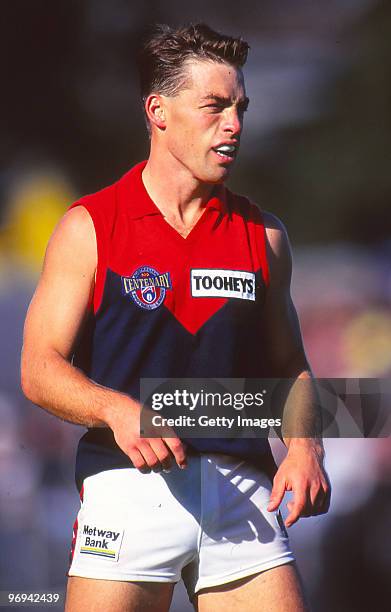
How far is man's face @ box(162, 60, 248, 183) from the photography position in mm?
2527

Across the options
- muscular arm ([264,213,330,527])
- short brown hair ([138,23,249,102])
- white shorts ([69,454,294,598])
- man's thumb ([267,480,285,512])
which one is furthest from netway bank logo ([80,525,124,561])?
short brown hair ([138,23,249,102])

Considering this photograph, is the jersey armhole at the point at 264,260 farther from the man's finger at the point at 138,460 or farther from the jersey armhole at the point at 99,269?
the man's finger at the point at 138,460

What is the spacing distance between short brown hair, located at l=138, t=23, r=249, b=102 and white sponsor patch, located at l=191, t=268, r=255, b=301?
49cm

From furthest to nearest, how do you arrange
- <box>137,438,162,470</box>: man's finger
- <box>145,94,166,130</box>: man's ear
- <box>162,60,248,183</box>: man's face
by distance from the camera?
<box>145,94,166,130</box>: man's ear, <box>162,60,248,183</box>: man's face, <box>137,438,162,470</box>: man's finger

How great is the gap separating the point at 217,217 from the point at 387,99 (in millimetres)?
904

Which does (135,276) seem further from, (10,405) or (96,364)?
(10,405)

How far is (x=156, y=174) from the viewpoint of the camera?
2635mm

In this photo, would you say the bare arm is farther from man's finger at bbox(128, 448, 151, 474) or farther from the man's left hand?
the man's left hand

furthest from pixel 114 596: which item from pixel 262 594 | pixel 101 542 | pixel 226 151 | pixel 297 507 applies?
pixel 226 151

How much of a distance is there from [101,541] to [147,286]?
637 millimetres

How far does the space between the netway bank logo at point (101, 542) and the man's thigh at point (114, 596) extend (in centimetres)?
6

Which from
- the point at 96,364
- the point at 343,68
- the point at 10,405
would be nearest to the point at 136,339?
the point at 96,364

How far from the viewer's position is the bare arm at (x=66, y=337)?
226cm

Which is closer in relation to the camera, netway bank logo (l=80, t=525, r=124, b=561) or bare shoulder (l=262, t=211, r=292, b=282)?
netway bank logo (l=80, t=525, r=124, b=561)
